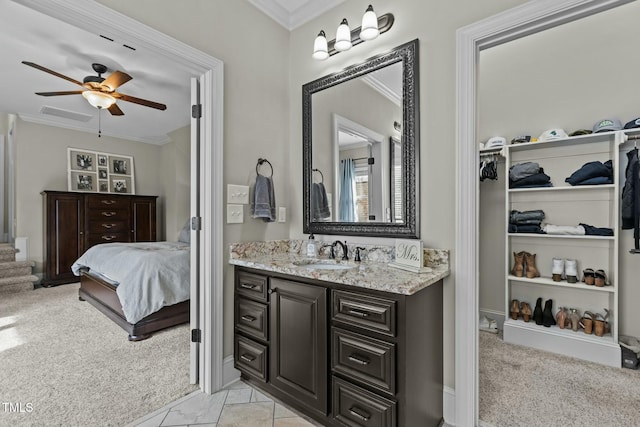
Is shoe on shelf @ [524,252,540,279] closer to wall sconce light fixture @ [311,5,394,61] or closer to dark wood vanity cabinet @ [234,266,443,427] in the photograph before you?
dark wood vanity cabinet @ [234,266,443,427]

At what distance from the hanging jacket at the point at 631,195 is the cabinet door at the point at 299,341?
246 cm

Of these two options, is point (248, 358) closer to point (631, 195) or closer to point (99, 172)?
point (631, 195)

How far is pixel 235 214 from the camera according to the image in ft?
6.93

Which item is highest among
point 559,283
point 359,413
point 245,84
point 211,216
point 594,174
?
point 245,84

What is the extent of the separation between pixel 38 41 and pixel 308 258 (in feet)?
10.2

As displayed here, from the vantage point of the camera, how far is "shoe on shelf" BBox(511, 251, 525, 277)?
2852mm

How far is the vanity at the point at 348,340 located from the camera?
1357 mm

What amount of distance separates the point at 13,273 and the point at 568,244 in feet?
23.2

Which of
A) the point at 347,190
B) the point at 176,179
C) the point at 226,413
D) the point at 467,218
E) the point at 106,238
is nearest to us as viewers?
the point at 467,218

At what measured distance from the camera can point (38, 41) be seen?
2715mm

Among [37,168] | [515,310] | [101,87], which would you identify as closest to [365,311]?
[515,310]

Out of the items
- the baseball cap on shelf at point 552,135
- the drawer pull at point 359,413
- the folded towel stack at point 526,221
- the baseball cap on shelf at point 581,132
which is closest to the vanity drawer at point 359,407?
the drawer pull at point 359,413

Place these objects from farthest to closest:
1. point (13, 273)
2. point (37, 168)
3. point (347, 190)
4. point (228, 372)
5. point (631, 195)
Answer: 1. point (37, 168)
2. point (13, 273)
3. point (631, 195)
4. point (347, 190)
5. point (228, 372)

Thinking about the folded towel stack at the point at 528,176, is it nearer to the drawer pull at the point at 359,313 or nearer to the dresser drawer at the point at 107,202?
the drawer pull at the point at 359,313
